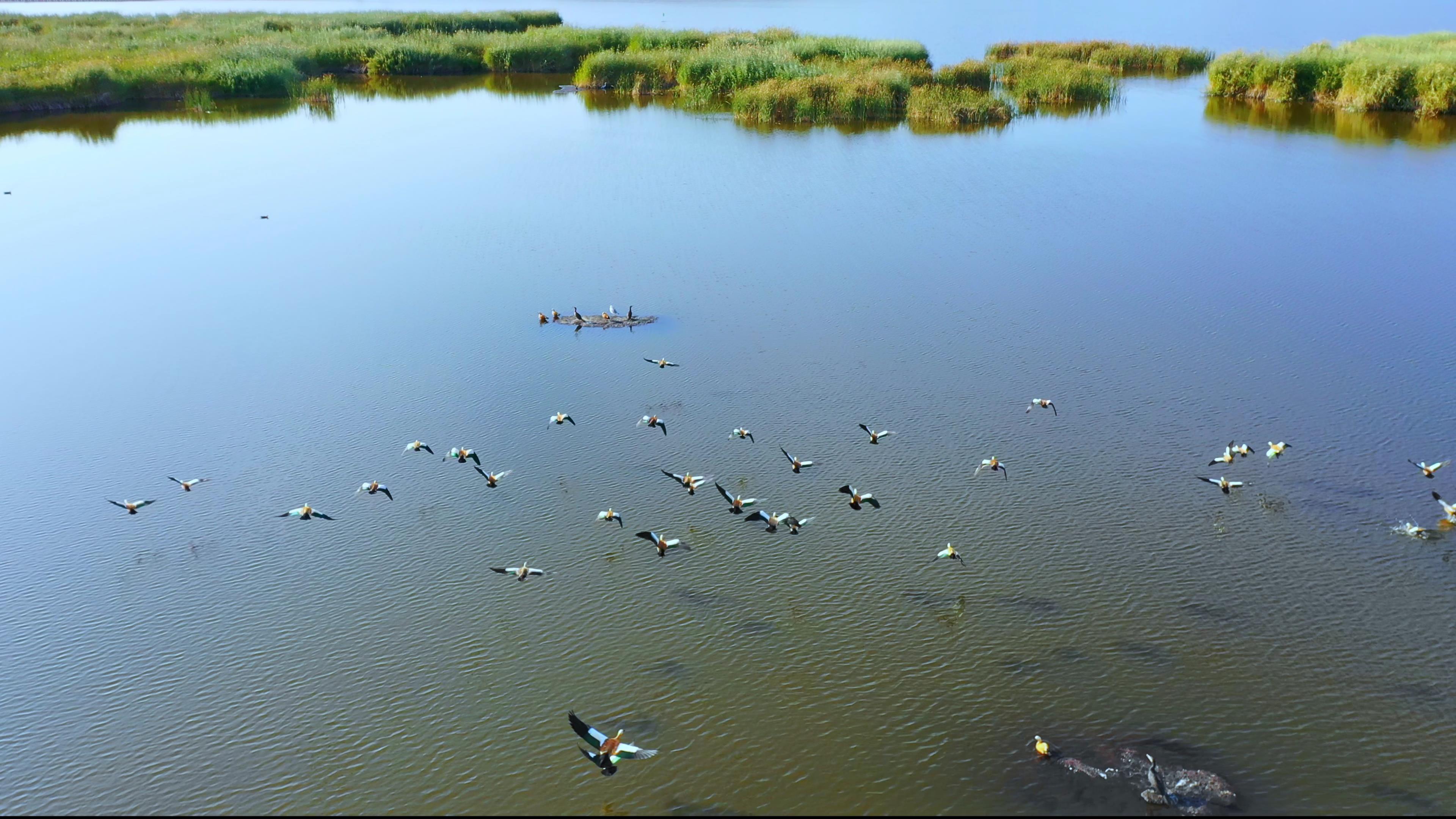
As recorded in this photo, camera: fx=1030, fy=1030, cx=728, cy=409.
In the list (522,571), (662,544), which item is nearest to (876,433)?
(662,544)

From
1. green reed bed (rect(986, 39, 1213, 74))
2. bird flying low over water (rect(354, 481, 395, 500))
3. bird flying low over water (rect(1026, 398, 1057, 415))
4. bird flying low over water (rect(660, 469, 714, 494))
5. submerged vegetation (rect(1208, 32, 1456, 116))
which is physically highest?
green reed bed (rect(986, 39, 1213, 74))

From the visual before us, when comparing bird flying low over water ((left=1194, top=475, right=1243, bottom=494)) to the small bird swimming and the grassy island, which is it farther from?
the grassy island

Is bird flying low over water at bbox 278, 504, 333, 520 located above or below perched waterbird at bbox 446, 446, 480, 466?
below

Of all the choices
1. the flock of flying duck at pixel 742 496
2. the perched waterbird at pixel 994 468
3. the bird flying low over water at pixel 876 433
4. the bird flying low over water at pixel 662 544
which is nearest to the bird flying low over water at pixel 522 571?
the flock of flying duck at pixel 742 496

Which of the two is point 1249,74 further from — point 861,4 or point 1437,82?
point 861,4

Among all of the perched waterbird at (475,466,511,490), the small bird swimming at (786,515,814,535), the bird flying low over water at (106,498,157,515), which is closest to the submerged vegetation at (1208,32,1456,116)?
the small bird swimming at (786,515,814,535)

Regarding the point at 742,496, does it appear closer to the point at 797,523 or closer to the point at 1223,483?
the point at 797,523

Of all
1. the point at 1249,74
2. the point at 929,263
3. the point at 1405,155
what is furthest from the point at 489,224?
the point at 1249,74

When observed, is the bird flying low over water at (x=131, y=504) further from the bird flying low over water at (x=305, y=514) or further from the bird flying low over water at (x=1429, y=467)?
the bird flying low over water at (x=1429, y=467)
